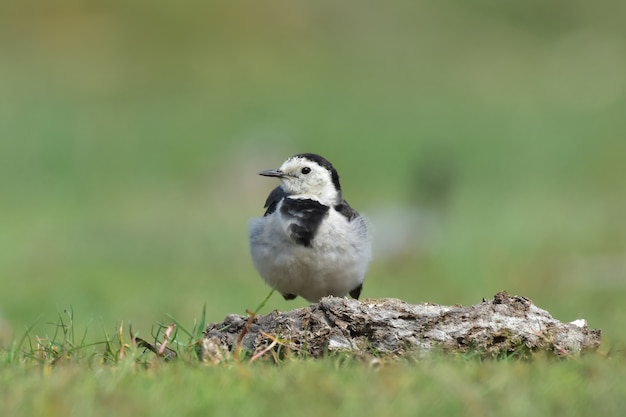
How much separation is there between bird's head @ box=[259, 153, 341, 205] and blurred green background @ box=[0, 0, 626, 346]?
104 inches

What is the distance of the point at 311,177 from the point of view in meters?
8.09

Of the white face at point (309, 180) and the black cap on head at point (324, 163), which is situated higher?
the black cap on head at point (324, 163)

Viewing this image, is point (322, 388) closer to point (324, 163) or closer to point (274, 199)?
point (324, 163)

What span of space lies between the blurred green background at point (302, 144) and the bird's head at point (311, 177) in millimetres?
2649

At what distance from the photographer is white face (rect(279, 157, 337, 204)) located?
805 cm

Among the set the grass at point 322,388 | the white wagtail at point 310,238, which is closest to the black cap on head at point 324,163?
the white wagtail at point 310,238

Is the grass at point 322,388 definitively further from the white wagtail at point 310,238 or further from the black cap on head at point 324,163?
the black cap on head at point 324,163

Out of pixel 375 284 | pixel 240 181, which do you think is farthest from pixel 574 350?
pixel 240 181

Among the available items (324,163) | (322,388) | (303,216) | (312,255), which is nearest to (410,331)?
(322,388)

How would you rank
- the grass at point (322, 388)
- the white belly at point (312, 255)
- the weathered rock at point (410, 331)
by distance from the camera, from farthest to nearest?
the white belly at point (312, 255) < the weathered rock at point (410, 331) < the grass at point (322, 388)

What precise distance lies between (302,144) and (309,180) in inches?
693

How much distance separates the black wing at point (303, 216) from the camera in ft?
25.0

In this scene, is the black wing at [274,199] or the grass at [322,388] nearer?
the grass at [322,388]

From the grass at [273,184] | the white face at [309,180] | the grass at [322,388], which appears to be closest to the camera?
the grass at [322,388]
